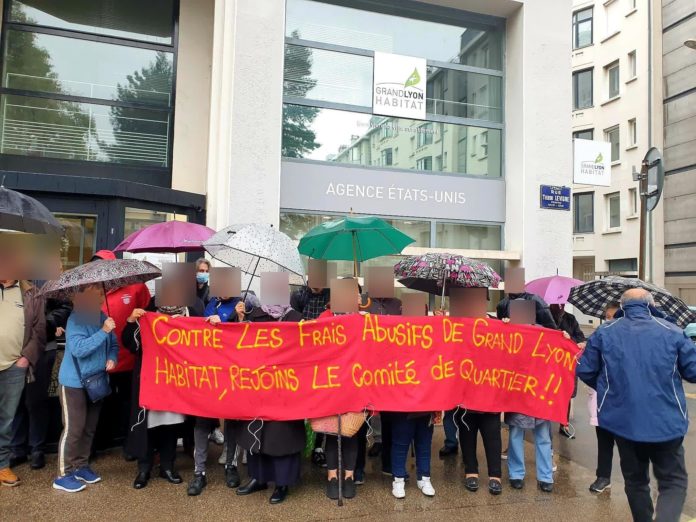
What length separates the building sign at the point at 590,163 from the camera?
10156mm

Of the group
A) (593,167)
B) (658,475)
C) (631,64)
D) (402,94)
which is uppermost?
(631,64)

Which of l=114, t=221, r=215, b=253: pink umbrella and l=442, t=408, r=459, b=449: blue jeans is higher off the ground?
l=114, t=221, r=215, b=253: pink umbrella

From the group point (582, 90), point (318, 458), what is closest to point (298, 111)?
point (318, 458)

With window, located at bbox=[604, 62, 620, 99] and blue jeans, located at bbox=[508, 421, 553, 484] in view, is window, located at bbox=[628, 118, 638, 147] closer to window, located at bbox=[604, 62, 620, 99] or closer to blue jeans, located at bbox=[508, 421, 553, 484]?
window, located at bbox=[604, 62, 620, 99]

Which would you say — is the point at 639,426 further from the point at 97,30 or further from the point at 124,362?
the point at 97,30

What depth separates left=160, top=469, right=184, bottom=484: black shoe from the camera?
473 centimetres

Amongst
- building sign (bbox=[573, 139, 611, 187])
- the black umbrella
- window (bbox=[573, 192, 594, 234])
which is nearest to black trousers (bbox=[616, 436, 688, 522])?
the black umbrella

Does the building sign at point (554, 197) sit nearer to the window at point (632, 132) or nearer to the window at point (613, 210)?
the window at point (632, 132)

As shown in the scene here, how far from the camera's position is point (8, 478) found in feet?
15.1


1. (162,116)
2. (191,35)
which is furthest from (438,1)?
(162,116)

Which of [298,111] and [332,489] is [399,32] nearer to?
[298,111]

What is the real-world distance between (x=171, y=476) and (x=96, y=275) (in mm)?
1919

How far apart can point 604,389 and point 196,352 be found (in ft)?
10.6

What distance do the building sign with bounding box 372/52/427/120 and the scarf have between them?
552cm
